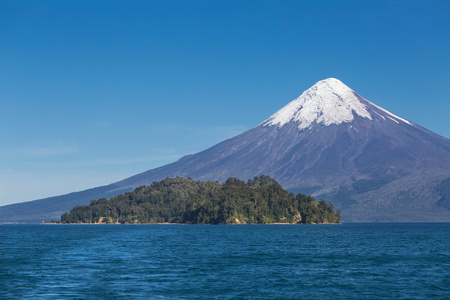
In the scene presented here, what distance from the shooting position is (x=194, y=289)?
168ft

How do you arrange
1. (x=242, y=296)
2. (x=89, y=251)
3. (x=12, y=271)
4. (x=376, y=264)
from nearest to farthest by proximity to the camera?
1. (x=242, y=296)
2. (x=12, y=271)
3. (x=376, y=264)
4. (x=89, y=251)

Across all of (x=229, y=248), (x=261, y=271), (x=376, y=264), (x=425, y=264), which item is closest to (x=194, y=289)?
(x=261, y=271)

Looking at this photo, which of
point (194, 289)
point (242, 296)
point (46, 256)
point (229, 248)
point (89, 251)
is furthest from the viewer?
point (229, 248)

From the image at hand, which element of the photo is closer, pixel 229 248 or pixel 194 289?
pixel 194 289

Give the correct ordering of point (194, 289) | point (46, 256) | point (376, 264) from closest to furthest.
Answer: point (194, 289) < point (376, 264) < point (46, 256)

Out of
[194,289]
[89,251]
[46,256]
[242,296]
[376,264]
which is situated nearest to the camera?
[242,296]

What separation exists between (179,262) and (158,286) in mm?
21403

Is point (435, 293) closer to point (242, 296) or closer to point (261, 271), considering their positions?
point (242, 296)

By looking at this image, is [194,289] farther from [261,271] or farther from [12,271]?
[12,271]

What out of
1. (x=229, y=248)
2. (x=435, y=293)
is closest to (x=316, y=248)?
(x=229, y=248)

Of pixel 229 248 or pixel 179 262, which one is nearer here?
pixel 179 262

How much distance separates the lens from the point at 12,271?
209ft

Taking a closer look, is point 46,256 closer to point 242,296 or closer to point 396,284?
point 242,296

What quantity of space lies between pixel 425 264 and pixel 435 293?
2388 centimetres
